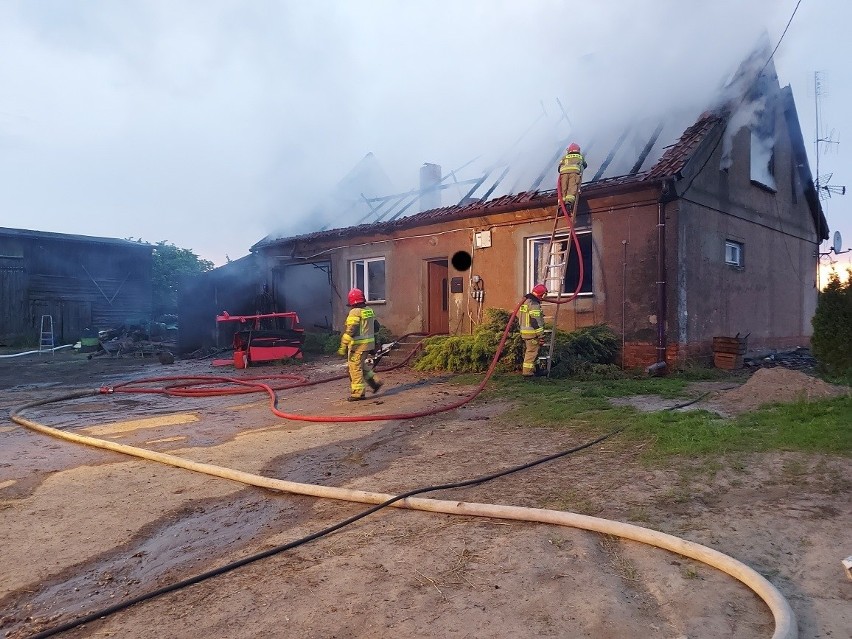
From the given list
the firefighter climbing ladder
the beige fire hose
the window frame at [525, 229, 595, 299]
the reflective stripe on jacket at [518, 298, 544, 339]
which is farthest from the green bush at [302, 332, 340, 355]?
the beige fire hose

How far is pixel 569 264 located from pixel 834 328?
5146mm

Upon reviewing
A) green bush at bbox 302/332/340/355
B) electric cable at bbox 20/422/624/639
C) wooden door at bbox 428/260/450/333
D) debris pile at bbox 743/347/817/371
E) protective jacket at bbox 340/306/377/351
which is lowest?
electric cable at bbox 20/422/624/639

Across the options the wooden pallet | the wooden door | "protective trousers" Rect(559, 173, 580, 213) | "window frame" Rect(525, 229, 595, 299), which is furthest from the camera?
the wooden door

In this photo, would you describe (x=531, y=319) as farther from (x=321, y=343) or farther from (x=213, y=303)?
(x=213, y=303)

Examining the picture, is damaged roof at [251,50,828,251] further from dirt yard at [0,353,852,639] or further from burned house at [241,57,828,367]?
dirt yard at [0,353,852,639]

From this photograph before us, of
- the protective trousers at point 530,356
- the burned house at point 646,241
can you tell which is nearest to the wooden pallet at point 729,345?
the burned house at point 646,241

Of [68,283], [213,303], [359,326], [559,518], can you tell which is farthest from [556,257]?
[68,283]

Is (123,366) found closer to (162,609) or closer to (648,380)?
(648,380)

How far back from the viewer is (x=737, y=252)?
39.8 feet

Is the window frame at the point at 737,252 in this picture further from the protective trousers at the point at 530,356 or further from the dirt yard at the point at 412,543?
the dirt yard at the point at 412,543

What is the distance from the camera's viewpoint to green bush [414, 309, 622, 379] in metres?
9.70

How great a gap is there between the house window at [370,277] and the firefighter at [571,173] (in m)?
5.83

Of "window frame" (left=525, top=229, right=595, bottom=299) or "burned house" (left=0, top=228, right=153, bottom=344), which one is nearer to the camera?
"window frame" (left=525, top=229, right=595, bottom=299)

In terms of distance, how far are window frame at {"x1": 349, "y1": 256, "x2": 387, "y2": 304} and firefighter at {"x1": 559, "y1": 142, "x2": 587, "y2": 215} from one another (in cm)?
567
